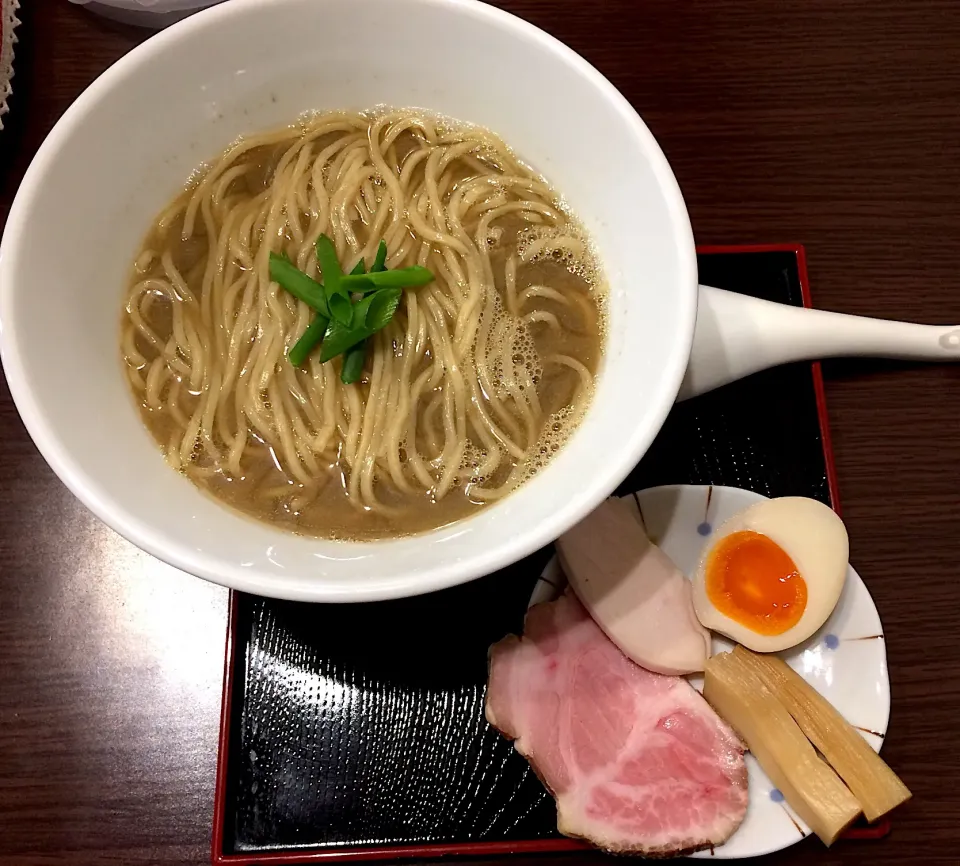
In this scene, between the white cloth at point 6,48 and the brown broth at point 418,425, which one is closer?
the brown broth at point 418,425

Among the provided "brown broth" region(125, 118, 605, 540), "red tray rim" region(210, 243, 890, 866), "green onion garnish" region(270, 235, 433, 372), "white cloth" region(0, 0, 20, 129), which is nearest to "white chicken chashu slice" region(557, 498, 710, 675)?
"brown broth" region(125, 118, 605, 540)

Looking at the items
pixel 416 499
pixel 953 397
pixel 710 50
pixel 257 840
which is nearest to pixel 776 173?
pixel 710 50

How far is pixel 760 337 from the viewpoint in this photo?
4.18ft

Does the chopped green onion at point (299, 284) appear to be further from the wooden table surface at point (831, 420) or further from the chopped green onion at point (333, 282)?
the wooden table surface at point (831, 420)

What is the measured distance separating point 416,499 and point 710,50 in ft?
4.29

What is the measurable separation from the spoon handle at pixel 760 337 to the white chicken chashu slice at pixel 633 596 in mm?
291

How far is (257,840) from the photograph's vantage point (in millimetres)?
1310

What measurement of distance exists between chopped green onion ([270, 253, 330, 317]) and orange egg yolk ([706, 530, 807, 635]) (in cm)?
86

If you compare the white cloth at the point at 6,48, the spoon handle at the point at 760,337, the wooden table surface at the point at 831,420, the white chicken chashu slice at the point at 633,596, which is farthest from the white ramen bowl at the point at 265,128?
the white cloth at the point at 6,48

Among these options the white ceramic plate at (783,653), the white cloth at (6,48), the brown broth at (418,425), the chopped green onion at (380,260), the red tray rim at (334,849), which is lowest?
the red tray rim at (334,849)

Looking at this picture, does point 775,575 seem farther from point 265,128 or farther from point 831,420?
point 265,128

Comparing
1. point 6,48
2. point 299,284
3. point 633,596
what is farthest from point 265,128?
point 633,596

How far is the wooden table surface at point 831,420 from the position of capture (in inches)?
55.2

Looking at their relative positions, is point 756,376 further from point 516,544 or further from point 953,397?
point 516,544
